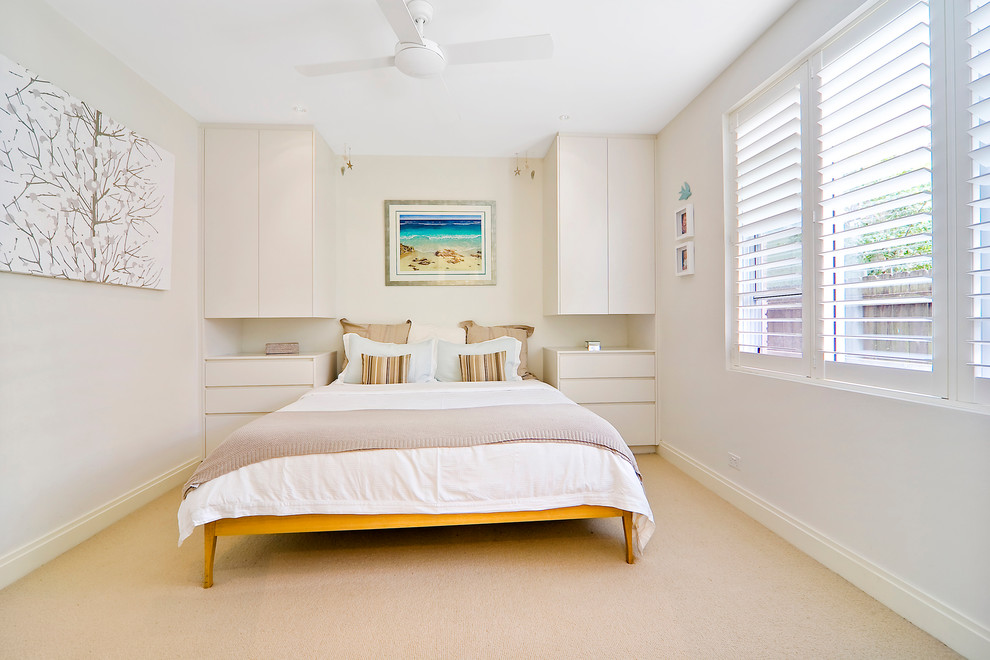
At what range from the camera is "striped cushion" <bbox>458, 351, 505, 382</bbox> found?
10.5 ft

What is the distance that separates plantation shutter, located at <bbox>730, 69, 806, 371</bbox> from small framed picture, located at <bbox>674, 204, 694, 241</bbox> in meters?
0.40

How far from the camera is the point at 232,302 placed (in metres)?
3.17

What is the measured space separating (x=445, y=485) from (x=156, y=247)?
236 cm

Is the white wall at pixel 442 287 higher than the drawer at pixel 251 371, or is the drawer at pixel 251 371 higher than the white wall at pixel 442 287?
the white wall at pixel 442 287

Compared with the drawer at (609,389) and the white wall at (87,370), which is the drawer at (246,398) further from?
the drawer at (609,389)

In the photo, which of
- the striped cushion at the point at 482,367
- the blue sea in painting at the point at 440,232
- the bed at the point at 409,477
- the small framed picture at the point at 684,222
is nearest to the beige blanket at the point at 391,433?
the bed at the point at 409,477

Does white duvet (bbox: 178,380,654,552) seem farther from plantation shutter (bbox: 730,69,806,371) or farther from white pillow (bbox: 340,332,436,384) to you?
white pillow (bbox: 340,332,436,384)

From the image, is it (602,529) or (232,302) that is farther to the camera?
(232,302)

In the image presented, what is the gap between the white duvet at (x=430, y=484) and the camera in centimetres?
173

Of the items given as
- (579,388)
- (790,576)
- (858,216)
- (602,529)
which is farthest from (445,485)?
(858,216)

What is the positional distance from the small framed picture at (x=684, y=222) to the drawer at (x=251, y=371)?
2.90 metres

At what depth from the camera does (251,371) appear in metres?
3.11

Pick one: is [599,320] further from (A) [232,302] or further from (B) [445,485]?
(A) [232,302]

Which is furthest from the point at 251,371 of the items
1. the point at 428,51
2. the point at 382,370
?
the point at 428,51
